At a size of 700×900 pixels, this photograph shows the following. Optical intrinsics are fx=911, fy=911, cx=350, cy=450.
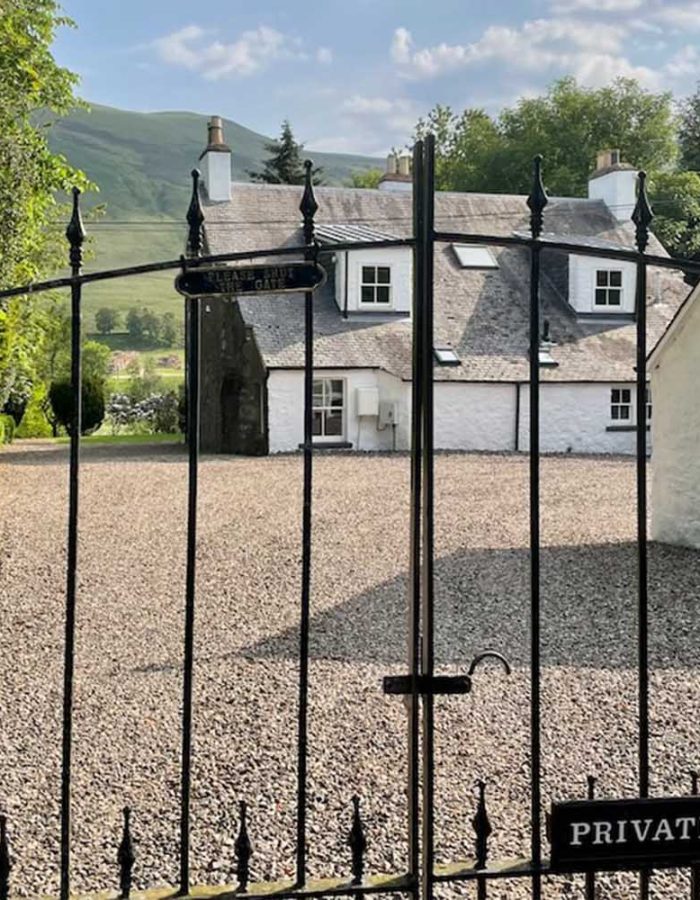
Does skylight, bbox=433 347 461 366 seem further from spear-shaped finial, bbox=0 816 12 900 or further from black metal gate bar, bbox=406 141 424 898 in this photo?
spear-shaped finial, bbox=0 816 12 900

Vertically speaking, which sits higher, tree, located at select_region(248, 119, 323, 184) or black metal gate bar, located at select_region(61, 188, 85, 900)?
tree, located at select_region(248, 119, 323, 184)

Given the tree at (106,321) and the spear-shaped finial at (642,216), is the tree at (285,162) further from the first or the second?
the tree at (106,321)

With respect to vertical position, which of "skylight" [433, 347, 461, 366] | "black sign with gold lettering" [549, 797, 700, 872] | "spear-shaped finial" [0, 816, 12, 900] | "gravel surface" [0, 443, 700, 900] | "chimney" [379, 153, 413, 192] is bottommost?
"gravel surface" [0, 443, 700, 900]

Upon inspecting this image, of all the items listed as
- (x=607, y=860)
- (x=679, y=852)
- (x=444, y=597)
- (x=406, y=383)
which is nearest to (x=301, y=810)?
(x=607, y=860)

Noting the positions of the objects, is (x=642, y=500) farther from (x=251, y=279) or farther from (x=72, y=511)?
(x=72, y=511)

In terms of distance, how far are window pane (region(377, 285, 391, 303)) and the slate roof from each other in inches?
16.8

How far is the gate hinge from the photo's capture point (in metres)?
2.44

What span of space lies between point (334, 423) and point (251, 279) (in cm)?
1731

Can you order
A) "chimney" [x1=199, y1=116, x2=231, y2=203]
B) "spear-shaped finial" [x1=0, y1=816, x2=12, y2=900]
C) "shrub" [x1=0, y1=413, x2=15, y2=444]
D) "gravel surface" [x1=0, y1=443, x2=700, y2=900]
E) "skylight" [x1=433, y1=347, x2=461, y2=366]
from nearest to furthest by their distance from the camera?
1. "spear-shaped finial" [x1=0, y1=816, x2=12, y2=900]
2. "gravel surface" [x1=0, y1=443, x2=700, y2=900]
3. "skylight" [x1=433, y1=347, x2=461, y2=366]
4. "chimney" [x1=199, y1=116, x2=231, y2=203]
5. "shrub" [x1=0, y1=413, x2=15, y2=444]

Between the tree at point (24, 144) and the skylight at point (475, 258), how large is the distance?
9.83m

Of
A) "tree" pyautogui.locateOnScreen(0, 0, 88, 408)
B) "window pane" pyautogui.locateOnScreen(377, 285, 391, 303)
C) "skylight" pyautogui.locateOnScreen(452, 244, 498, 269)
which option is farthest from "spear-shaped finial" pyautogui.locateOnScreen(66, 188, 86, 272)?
"skylight" pyautogui.locateOnScreen(452, 244, 498, 269)

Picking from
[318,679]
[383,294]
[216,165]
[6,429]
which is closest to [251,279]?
[318,679]

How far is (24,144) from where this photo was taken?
1456 centimetres

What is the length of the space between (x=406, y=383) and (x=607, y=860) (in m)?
16.7
